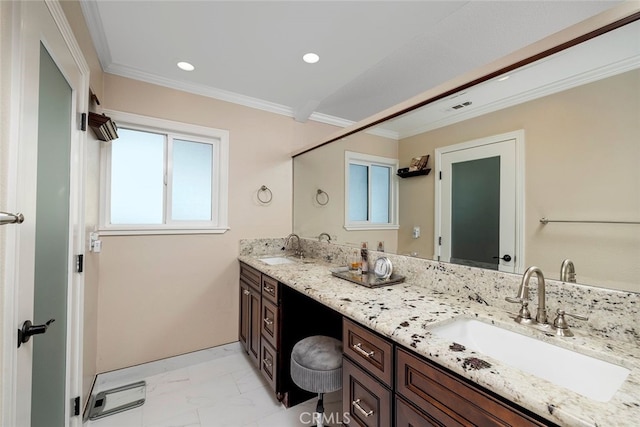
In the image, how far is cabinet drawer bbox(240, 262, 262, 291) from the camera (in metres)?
2.22

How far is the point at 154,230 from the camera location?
231 centimetres

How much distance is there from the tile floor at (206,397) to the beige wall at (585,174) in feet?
5.58

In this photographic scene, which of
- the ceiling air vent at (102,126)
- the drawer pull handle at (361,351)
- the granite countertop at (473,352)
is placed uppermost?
the ceiling air vent at (102,126)

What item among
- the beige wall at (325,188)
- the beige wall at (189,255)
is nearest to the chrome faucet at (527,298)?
the beige wall at (325,188)

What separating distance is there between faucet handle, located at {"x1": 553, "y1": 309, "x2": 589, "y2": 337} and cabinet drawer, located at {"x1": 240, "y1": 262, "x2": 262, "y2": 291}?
6.00ft

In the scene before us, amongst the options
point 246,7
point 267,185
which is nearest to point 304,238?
point 267,185

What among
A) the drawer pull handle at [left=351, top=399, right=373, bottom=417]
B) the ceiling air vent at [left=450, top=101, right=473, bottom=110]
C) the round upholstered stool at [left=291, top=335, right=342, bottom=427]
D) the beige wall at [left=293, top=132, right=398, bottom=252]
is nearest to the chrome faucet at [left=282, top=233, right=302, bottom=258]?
the beige wall at [left=293, top=132, right=398, bottom=252]

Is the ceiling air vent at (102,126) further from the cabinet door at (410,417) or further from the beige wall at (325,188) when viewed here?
the cabinet door at (410,417)

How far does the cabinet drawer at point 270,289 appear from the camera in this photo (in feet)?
6.20

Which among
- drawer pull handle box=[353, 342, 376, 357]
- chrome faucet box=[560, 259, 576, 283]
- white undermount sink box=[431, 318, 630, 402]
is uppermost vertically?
chrome faucet box=[560, 259, 576, 283]

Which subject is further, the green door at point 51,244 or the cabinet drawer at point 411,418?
the green door at point 51,244

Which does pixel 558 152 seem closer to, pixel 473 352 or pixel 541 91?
pixel 541 91

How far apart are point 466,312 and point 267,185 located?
2248 millimetres

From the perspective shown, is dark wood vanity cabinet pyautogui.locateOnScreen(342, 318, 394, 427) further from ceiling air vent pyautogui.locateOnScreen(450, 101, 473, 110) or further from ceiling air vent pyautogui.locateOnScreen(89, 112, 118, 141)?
ceiling air vent pyautogui.locateOnScreen(89, 112, 118, 141)
